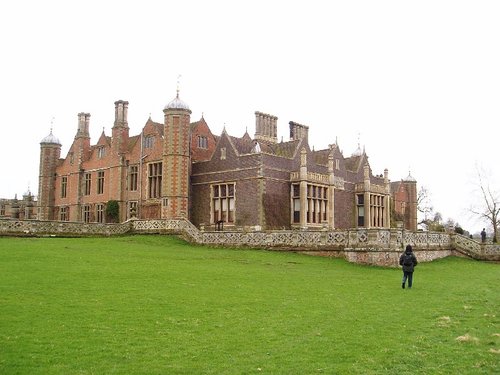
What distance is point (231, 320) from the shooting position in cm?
1247

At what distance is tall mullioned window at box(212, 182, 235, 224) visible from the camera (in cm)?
4247

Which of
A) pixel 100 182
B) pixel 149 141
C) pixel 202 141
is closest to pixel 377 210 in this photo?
pixel 202 141

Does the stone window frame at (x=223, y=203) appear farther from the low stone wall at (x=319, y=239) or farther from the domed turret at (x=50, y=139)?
the domed turret at (x=50, y=139)

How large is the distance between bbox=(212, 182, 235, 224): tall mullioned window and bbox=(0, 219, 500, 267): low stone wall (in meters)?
4.69

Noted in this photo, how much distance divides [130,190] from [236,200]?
39.4ft

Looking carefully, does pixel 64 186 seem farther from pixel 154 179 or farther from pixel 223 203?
pixel 223 203

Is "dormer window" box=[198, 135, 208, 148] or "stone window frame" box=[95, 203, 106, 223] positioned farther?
"stone window frame" box=[95, 203, 106, 223]

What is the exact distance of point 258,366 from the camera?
29.7 feet

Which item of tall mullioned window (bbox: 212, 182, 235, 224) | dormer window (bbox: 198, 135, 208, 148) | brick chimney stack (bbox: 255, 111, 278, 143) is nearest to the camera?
tall mullioned window (bbox: 212, 182, 235, 224)

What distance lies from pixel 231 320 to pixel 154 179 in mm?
35368

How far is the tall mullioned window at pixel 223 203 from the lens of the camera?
42.5m

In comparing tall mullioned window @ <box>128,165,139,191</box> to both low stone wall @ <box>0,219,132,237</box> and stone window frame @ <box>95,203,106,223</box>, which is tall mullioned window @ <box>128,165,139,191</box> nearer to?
stone window frame @ <box>95,203,106,223</box>

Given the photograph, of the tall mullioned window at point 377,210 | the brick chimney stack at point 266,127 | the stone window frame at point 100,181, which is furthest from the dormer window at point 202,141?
the tall mullioned window at point 377,210

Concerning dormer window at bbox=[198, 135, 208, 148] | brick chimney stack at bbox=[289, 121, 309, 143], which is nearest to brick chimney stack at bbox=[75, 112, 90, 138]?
dormer window at bbox=[198, 135, 208, 148]
